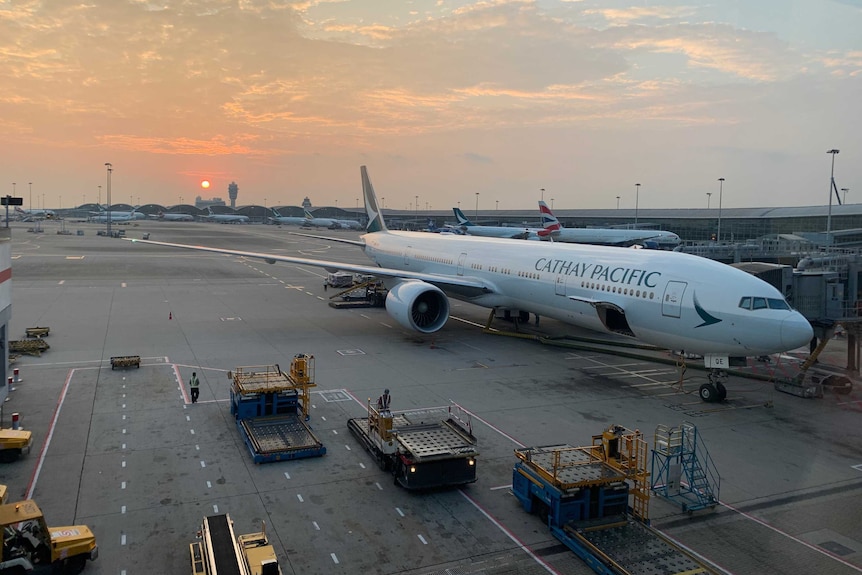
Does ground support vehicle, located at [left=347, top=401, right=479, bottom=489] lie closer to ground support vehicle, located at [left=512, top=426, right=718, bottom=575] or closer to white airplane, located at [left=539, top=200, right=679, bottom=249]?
ground support vehicle, located at [left=512, top=426, right=718, bottom=575]

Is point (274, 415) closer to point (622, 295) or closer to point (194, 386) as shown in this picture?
point (194, 386)

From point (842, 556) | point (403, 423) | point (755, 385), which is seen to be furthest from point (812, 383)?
point (403, 423)

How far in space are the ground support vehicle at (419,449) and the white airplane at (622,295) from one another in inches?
331

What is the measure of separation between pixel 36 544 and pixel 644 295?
18.4m

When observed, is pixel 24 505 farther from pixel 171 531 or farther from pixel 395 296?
pixel 395 296

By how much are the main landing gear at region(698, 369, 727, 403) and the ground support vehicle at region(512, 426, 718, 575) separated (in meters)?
8.48

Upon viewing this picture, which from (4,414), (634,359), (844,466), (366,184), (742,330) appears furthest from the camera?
(366,184)

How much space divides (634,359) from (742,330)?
811 centimetres

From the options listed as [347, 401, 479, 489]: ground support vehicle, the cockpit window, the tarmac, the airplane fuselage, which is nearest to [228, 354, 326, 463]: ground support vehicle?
the tarmac

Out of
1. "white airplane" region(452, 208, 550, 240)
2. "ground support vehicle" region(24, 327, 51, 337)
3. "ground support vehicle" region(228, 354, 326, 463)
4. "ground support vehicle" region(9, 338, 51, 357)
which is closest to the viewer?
"ground support vehicle" region(228, 354, 326, 463)

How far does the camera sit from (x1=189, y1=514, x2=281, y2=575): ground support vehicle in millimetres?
9547

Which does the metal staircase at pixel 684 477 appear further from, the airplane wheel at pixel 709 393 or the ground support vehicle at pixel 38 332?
the ground support vehicle at pixel 38 332

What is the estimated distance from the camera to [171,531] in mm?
11711

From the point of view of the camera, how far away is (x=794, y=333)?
18.6 meters
